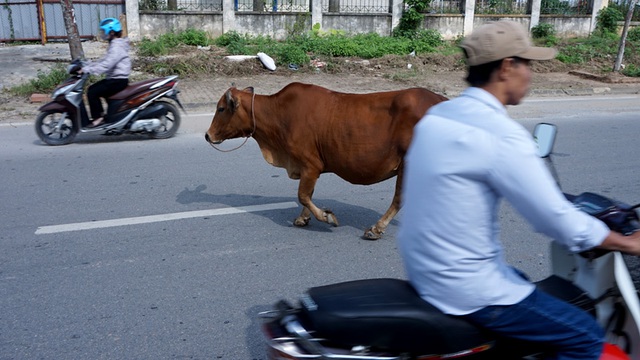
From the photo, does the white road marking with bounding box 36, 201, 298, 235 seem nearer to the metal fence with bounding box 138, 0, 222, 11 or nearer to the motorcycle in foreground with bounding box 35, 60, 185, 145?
the motorcycle in foreground with bounding box 35, 60, 185, 145

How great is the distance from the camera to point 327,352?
2.26m

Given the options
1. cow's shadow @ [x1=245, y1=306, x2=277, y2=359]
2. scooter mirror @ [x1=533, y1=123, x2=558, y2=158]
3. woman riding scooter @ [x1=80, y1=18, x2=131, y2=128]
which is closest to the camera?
scooter mirror @ [x1=533, y1=123, x2=558, y2=158]

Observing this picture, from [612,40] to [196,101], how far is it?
14.0m

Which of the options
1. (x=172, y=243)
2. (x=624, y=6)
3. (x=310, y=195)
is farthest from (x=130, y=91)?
(x=624, y=6)

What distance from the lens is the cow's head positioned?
585cm

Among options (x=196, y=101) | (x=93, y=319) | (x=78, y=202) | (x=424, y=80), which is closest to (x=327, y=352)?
(x=93, y=319)

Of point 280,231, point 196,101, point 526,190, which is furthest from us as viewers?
point 196,101

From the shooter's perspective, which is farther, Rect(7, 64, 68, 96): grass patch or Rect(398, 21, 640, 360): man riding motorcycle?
Rect(7, 64, 68, 96): grass patch

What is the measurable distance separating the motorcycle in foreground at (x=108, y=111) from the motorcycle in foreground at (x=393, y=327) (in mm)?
7249

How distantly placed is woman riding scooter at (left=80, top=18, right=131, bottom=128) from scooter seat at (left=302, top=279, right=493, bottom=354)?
7.44m

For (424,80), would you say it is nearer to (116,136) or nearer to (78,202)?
(116,136)

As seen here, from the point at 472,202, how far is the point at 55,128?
813cm

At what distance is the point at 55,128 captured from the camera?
30.1ft


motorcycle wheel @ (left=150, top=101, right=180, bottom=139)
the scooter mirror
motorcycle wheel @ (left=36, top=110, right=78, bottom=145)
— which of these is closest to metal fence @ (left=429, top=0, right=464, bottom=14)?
motorcycle wheel @ (left=150, top=101, right=180, bottom=139)
